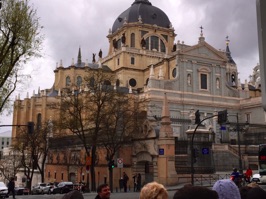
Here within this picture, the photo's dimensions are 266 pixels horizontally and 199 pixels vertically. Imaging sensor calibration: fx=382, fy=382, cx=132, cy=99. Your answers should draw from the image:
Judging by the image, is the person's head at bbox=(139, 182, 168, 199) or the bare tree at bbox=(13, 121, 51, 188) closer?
the person's head at bbox=(139, 182, 168, 199)

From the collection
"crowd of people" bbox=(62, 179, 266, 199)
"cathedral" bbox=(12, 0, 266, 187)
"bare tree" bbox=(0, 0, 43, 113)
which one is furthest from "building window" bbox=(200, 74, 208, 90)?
"crowd of people" bbox=(62, 179, 266, 199)

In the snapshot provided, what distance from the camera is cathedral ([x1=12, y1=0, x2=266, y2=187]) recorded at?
31.9 metres

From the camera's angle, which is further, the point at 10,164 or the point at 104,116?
the point at 10,164

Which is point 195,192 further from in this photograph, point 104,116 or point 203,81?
point 203,81

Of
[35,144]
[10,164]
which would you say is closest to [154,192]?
[35,144]

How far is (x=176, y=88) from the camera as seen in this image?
201 ft

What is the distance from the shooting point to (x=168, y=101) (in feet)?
194

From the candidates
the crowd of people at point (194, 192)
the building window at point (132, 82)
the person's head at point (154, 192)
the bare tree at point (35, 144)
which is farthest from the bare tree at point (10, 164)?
the person's head at point (154, 192)

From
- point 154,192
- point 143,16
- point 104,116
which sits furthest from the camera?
point 143,16

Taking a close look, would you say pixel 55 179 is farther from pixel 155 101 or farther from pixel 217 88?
pixel 217 88

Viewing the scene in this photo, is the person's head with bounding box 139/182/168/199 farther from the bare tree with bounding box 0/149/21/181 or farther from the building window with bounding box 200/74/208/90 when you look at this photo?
the bare tree with bounding box 0/149/21/181

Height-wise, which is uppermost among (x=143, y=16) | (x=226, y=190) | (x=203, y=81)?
(x=143, y=16)

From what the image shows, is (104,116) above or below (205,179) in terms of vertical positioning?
above

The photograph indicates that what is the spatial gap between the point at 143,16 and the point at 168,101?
24.6 metres
